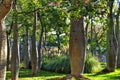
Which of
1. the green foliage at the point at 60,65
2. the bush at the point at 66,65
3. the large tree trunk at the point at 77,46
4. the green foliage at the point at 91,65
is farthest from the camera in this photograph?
the green foliage at the point at 60,65

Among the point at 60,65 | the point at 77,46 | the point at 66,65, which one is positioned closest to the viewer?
the point at 77,46

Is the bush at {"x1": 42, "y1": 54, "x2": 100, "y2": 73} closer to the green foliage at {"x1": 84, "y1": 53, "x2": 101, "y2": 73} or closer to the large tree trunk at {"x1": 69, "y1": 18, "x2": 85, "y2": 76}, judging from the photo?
the green foliage at {"x1": 84, "y1": 53, "x2": 101, "y2": 73}

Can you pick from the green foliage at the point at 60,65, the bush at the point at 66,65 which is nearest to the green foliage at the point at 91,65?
the bush at the point at 66,65

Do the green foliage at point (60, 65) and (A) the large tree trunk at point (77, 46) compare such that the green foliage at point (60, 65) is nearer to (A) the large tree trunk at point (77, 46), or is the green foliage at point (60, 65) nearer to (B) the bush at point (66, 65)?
(B) the bush at point (66, 65)

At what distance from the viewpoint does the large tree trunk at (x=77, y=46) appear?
53.4 feet

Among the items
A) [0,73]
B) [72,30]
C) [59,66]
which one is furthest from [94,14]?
[59,66]

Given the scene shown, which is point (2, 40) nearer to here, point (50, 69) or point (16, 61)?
point (16, 61)

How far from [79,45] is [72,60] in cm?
85

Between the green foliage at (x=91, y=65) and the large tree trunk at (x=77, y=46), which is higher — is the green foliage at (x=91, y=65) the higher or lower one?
the lower one

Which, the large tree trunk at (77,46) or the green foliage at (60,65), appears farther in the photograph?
the green foliage at (60,65)

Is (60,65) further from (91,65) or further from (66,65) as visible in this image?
(91,65)

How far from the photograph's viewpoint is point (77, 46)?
16.4 meters

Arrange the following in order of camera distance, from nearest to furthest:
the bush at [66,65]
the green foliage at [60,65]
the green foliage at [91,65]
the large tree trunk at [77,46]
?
the large tree trunk at [77,46] < the green foliage at [91,65] < the bush at [66,65] < the green foliage at [60,65]

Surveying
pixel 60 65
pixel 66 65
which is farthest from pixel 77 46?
pixel 60 65
